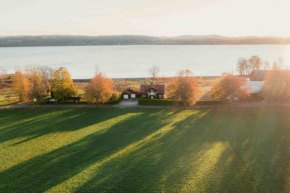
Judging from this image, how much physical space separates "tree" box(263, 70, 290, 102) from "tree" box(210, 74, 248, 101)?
5.68m

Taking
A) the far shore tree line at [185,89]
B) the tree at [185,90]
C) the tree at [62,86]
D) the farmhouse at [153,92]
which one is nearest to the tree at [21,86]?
the far shore tree line at [185,89]

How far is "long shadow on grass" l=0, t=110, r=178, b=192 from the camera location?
19.5 meters

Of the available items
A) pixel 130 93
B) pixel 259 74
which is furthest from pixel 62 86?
pixel 259 74

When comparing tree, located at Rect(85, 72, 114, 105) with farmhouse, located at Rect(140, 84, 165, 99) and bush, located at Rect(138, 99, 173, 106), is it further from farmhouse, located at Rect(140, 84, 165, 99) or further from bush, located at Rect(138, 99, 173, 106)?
farmhouse, located at Rect(140, 84, 165, 99)

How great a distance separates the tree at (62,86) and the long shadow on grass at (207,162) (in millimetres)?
25323

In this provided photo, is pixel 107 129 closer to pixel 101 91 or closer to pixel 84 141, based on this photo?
pixel 84 141

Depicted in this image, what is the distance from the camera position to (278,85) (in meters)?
41.7

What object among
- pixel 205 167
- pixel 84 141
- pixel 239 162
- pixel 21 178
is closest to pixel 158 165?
pixel 205 167

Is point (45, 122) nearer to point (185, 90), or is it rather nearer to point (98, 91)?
point (98, 91)

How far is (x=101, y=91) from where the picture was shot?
40.8 meters

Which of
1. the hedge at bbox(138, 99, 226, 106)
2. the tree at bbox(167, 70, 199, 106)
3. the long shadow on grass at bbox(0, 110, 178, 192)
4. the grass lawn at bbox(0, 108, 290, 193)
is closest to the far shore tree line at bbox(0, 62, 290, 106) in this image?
the tree at bbox(167, 70, 199, 106)

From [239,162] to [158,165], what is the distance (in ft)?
Answer: 28.1

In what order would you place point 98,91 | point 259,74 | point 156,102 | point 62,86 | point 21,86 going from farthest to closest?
1. point 259,74
2. point 21,86
3. point 62,86
4. point 156,102
5. point 98,91

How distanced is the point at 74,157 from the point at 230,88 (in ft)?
100
